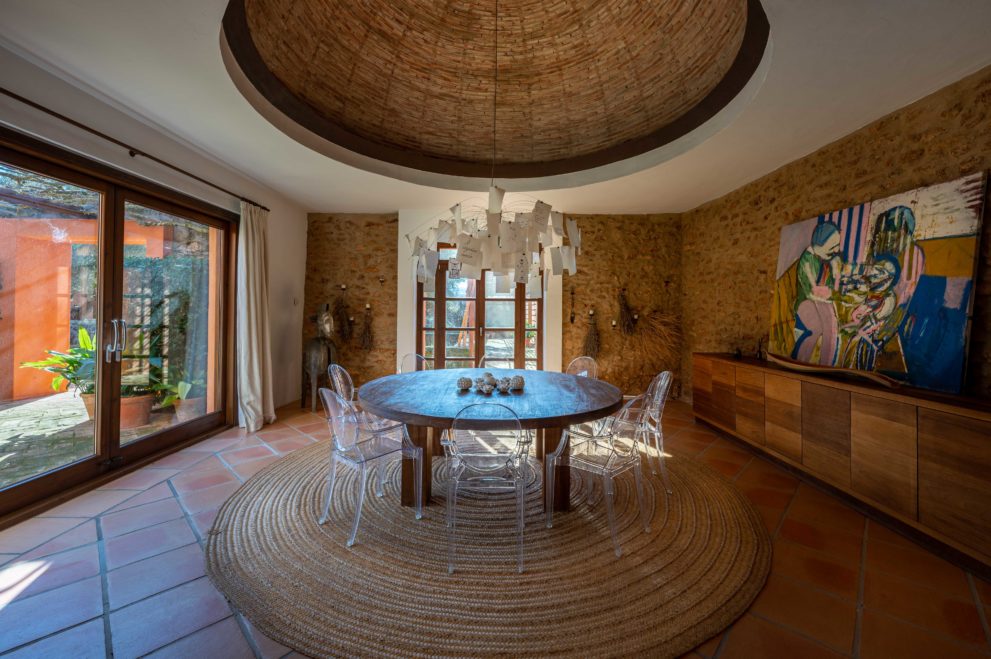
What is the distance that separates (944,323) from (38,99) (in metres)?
5.66

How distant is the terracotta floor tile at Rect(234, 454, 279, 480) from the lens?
2732mm

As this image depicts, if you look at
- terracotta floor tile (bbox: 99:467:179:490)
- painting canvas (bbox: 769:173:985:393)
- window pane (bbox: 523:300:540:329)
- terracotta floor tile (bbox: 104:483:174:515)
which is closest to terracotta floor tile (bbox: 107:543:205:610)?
terracotta floor tile (bbox: 104:483:174:515)

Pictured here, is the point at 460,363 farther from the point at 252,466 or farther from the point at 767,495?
the point at 767,495

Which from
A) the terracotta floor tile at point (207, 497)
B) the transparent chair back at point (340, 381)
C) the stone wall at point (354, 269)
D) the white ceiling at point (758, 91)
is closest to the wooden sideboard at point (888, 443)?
the white ceiling at point (758, 91)

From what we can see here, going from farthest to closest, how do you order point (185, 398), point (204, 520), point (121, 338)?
point (185, 398), point (121, 338), point (204, 520)

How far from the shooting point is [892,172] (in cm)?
253

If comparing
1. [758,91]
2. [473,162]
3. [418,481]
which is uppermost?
[473,162]

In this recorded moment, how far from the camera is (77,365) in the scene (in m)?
2.52

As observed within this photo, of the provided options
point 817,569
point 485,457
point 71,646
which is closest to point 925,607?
point 817,569

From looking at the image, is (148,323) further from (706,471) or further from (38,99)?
(706,471)

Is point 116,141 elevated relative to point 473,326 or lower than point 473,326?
elevated

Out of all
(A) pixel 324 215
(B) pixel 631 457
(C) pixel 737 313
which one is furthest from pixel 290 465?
(C) pixel 737 313

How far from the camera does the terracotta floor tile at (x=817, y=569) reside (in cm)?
165

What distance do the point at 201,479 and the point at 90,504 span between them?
21.6 inches
